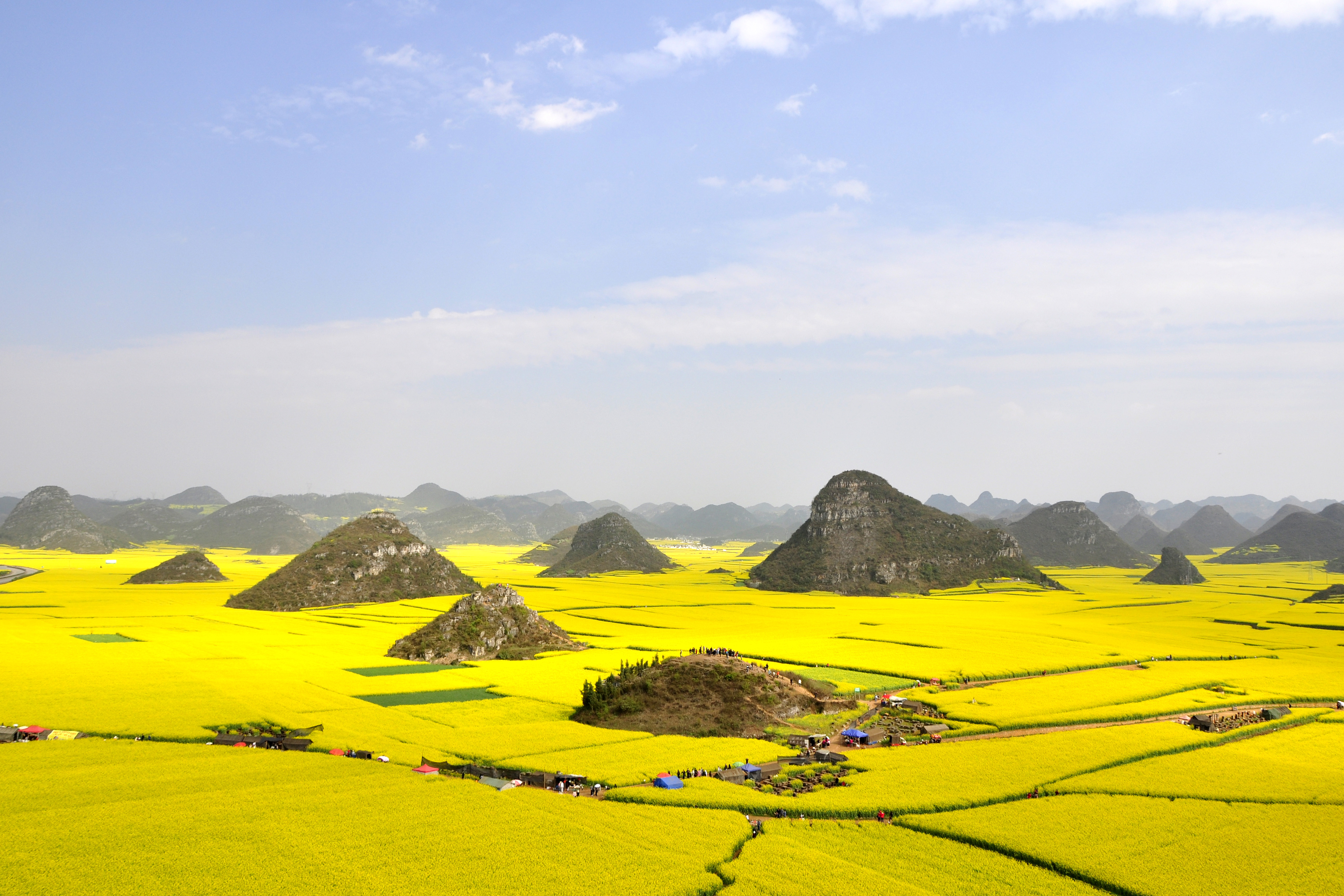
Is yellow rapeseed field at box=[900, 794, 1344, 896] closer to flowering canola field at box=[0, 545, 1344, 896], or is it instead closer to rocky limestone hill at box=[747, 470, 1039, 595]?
flowering canola field at box=[0, 545, 1344, 896]

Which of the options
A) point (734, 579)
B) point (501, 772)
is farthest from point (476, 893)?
point (734, 579)

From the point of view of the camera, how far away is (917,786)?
107 feet

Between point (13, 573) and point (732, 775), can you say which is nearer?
point (732, 775)

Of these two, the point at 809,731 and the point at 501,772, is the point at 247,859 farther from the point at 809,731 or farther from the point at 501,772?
the point at 809,731

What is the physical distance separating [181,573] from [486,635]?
317 ft

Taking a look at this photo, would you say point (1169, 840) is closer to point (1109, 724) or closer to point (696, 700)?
point (1109, 724)

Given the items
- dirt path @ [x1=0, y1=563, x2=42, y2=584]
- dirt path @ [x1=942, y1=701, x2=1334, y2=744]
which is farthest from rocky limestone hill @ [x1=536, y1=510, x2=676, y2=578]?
dirt path @ [x1=942, y1=701, x2=1334, y2=744]

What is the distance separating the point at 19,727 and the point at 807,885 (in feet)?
129

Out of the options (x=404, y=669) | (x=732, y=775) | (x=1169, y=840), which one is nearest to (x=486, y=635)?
(x=404, y=669)

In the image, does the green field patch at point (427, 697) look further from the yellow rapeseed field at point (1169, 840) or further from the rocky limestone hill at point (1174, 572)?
the rocky limestone hill at point (1174, 572)

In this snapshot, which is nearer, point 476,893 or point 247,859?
point 476,893

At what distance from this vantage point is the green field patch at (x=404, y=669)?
58.6 meters

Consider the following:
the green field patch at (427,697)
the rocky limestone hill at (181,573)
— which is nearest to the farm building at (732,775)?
the green field patch at (427,697)

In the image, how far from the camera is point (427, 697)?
5097cm
